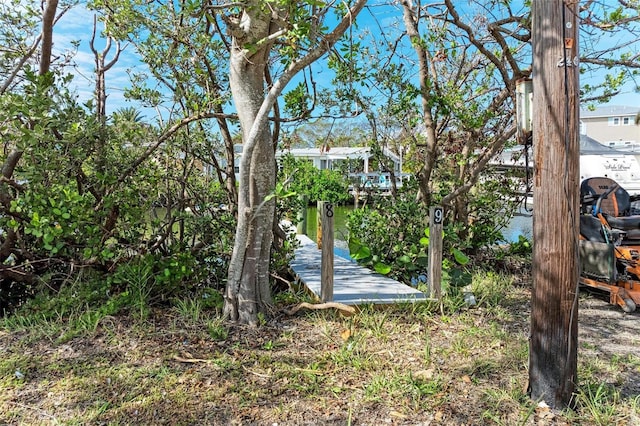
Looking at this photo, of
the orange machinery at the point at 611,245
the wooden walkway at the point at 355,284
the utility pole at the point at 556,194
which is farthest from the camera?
the orange machinery at the point at 611,245

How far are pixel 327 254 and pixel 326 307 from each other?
1.58ft

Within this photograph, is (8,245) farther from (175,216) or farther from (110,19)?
(110,19)

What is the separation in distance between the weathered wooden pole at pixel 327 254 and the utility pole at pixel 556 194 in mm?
1914

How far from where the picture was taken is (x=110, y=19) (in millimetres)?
4062

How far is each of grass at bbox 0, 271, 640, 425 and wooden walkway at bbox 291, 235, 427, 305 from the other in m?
0.18

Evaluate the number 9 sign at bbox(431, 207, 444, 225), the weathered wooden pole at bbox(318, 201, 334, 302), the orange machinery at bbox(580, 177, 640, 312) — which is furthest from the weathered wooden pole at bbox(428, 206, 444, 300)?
the orange machinery at bbox(580, 177, 640, 312)

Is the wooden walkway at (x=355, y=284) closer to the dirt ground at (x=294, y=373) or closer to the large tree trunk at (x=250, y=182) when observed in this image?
the dirt ground at (x=294, y=373)

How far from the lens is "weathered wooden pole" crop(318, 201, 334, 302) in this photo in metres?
4.09

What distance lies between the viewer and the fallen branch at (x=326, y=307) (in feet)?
13.0

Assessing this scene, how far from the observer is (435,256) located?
14.3ft

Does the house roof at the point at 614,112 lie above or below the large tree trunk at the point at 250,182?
above

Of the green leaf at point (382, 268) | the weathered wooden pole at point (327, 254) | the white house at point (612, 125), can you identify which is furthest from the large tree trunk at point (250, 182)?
the white house at point (612, 125)

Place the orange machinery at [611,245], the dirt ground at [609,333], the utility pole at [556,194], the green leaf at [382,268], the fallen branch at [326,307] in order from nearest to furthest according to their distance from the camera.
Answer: the utility pole at [556,194] < the dirt ground at [609,333] < the fallen branch at [326,307] < the orange machinery at [611,245] < the green leaf at [382,268]

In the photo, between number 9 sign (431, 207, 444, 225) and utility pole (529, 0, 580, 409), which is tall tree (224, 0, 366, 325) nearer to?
utility pole (529, 0, 580, 409)
